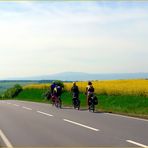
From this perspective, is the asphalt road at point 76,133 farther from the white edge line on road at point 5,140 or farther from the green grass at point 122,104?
the green grass at point 122,104

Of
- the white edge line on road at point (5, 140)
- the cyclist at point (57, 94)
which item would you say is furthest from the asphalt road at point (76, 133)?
the cyclist at point (57, 94)

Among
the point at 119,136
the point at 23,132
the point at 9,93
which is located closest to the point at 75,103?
the point at 23,132

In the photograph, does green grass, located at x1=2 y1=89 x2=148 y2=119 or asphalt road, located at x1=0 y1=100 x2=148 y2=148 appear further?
green grass, located at x1=2 y1=89 x2=148 y2=119

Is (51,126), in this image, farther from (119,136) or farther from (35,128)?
(119,136)

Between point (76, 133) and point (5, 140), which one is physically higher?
point (76, 133)

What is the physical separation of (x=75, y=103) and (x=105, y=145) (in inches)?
684

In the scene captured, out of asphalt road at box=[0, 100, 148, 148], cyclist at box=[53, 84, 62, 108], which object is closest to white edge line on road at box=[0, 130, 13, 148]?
asphalt road at box=[0, 100, 148, 148]

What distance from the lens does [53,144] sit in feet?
43.5

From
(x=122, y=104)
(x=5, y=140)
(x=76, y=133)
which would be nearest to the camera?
(x=5, y=140)

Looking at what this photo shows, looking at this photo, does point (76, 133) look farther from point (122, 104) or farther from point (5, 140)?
point (122, 104)

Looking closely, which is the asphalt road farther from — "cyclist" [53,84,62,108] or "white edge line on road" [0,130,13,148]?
"cyclist" [53,84,62,108]

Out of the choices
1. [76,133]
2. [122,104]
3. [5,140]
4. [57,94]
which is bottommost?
[5,140]

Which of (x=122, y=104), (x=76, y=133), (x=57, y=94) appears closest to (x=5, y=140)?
(x=76, y=133)

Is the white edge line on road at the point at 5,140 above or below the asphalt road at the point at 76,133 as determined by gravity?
below
